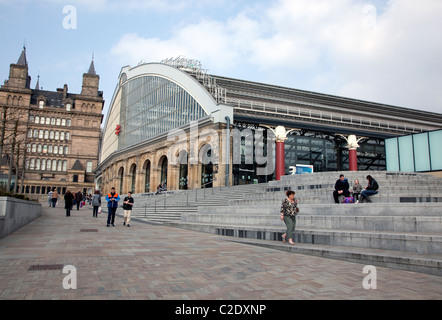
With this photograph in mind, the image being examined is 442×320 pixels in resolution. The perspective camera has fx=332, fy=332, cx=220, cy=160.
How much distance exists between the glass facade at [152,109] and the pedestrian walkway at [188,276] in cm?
2712

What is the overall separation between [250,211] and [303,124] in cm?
2140

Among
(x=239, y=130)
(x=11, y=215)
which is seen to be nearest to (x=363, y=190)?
(x=11, y=215)

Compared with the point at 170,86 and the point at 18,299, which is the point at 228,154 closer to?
the point at 170,86

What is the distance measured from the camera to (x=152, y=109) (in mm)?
46469

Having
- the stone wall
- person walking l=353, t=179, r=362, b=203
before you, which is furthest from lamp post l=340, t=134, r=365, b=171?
the stone wall

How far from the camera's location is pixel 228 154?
30859mm

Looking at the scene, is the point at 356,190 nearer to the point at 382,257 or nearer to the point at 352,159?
the point at 382,257

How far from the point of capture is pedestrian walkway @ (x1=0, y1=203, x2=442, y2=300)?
15.7ft

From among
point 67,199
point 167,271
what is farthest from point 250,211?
point 67,199

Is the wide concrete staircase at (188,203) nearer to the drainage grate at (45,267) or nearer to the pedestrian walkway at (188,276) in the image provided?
the pedestrian walkway at (188,276)

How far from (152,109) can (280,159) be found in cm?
2221

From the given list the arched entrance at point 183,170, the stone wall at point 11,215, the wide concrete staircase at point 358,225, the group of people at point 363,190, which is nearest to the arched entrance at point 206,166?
the arched entrance at point 183,170

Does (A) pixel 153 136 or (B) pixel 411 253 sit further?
(A) pixel 153 136
